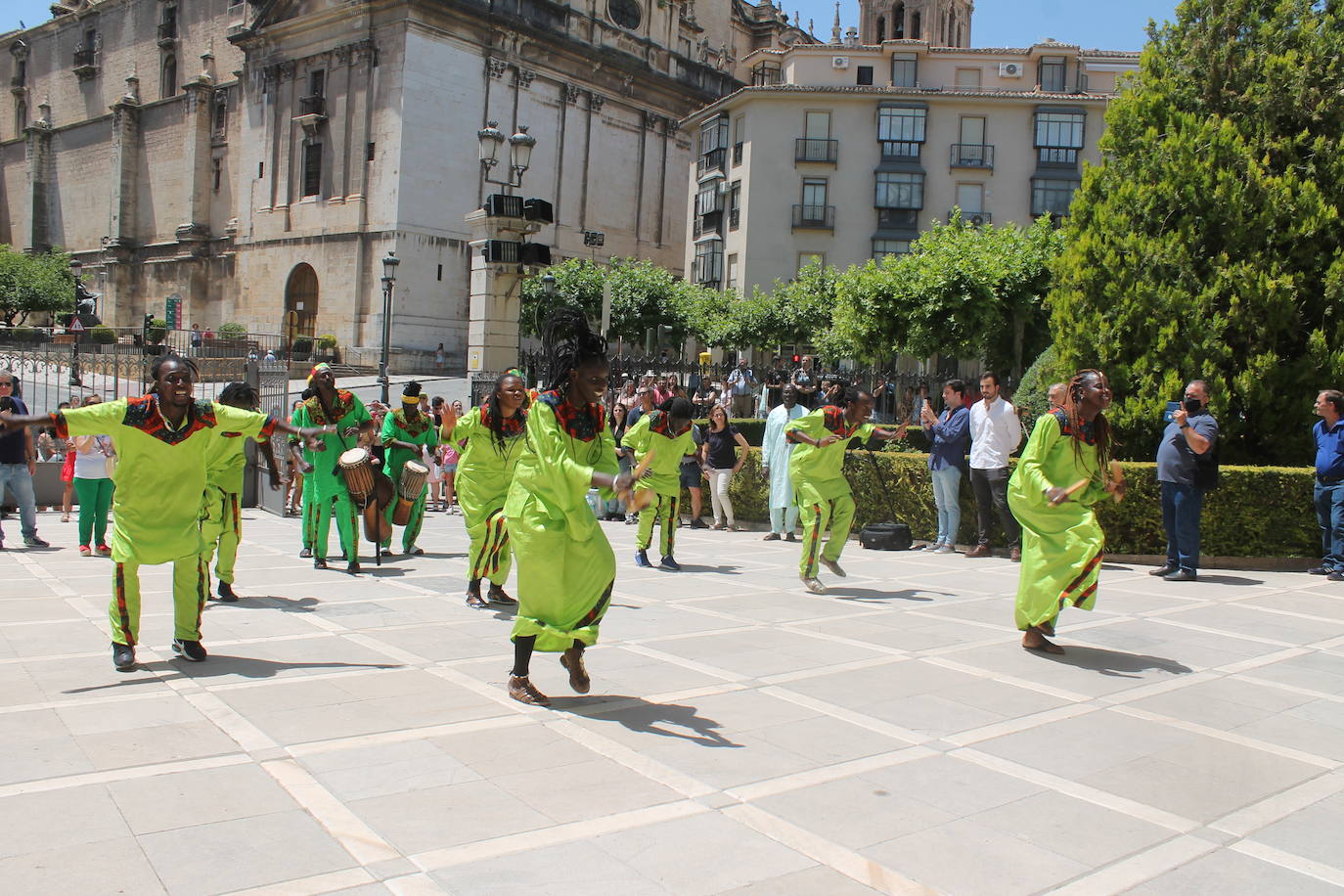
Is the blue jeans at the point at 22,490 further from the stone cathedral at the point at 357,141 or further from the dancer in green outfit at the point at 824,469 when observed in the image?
the stone cathedral at the point at 357,141

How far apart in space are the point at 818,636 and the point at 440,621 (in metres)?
2.70

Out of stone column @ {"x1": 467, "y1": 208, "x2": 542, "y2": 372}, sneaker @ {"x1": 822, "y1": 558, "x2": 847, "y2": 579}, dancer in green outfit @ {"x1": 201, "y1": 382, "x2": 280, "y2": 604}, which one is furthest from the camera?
stone column @ {"x1": 467, "y1": 208, "x2": 542, "y2": 372}

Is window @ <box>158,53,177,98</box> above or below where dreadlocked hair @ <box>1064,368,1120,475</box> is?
above

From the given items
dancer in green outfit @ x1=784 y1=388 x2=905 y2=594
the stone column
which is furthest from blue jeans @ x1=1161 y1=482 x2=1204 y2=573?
the stone column

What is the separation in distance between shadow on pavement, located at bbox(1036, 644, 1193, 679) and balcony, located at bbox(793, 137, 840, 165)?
37.8 meters

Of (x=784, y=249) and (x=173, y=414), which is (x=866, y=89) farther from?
(x=173, y=414)

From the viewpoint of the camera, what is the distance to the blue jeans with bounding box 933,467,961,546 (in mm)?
12695

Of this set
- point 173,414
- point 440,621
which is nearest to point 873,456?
point 440,621

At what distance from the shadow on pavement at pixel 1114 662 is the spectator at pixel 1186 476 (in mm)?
3501

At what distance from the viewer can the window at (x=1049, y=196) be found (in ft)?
137

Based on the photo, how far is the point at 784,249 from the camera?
43844mm

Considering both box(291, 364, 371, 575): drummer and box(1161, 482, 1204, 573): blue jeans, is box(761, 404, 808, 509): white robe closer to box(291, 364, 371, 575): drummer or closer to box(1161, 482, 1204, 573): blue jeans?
box(1161, 482, 1204, 573): blue jeans

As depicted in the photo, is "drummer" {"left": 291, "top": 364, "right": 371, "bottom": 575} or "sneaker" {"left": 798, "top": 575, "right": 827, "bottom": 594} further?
"drummer" {"left": 291, "top": 364, "right": 371, "bottom": 575}

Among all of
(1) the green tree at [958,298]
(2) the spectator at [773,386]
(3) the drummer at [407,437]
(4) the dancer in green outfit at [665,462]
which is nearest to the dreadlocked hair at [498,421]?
(3) the drummer at [407,437]
